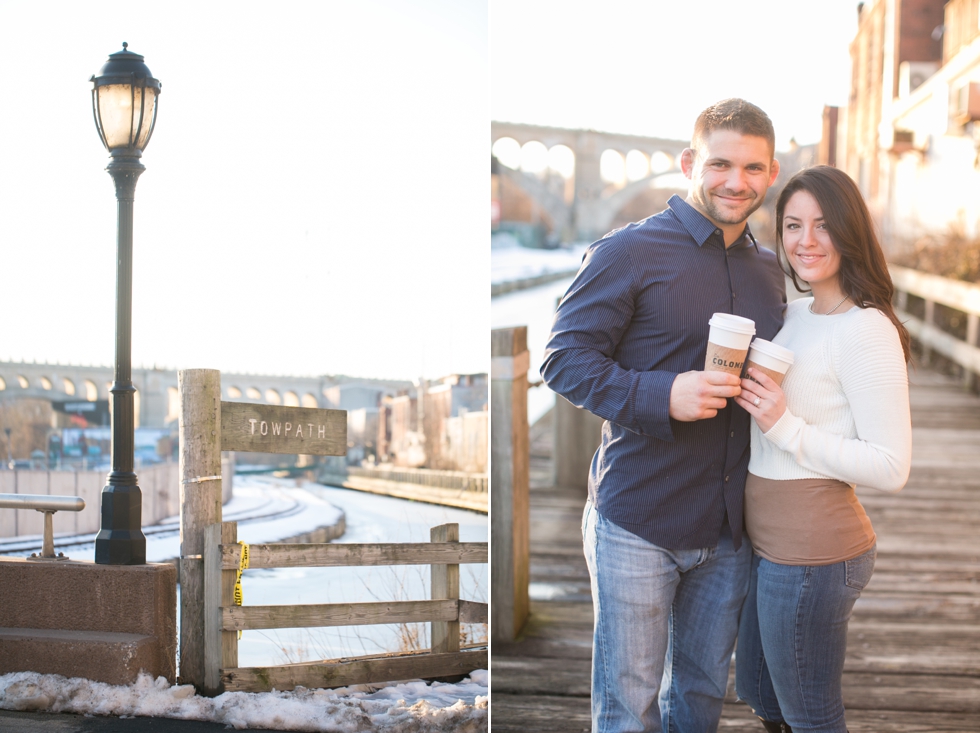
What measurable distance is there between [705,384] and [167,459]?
193cm

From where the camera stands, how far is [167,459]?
278 cm

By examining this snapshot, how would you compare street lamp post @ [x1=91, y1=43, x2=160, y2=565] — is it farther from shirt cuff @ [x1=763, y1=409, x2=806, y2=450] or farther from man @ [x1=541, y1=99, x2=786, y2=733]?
shirt cuff @ [x1=763, y1=409, x2=806, y2=450]

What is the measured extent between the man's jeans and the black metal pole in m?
1.55

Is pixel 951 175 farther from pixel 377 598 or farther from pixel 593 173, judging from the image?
pixel 593 173

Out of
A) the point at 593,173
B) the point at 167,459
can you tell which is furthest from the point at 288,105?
the point at 593,173

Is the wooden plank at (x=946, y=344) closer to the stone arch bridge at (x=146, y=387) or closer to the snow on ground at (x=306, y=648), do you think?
the snow on ground at (x=306, y=648)

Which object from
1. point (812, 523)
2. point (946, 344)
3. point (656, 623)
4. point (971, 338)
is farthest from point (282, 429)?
point (946, 344)

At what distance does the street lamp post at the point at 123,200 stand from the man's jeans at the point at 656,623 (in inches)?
61.6

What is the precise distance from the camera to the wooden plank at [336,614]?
2.66 meters

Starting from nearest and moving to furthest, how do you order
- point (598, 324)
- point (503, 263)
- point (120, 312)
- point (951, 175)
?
point (598, 324) < point (120, 312) < point (951, 175) < point (503, 263)

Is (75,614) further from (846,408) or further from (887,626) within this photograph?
(887,626)

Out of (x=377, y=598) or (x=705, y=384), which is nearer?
(x=705, y=384)

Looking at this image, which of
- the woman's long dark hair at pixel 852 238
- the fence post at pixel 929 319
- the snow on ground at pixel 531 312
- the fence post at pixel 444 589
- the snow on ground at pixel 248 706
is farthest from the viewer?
the fence post at pixel 929 319

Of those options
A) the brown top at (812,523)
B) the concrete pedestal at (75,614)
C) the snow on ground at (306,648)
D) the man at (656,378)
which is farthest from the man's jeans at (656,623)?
the concrete pedestal at (75,614)
